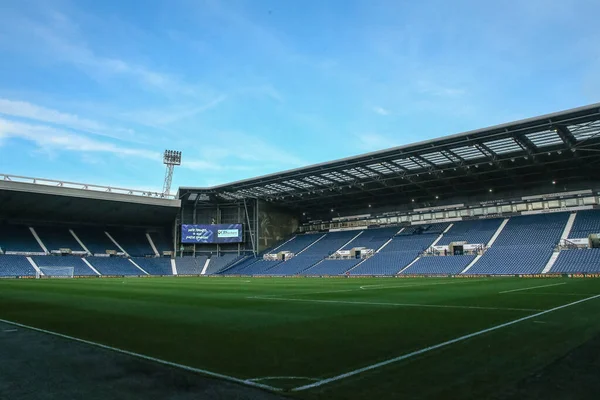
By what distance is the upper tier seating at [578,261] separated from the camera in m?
37.5

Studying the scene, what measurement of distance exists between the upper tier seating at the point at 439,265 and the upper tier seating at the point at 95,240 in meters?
48.4

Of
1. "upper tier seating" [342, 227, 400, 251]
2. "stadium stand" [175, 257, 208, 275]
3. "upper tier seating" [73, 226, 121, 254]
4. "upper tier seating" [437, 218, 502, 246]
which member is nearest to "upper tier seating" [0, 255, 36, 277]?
"upper tier seating" [73, 226, 121, 254]

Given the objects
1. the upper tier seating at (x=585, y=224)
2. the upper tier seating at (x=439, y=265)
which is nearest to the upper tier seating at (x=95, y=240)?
the upper tier seating at (x=439, y=265)

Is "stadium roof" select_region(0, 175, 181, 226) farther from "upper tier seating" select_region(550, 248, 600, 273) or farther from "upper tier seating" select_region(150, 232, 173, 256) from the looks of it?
"upper tier seating" select_region(550, 248, 600, 273)

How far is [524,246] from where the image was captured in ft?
149

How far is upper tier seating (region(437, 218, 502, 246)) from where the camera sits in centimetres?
5066

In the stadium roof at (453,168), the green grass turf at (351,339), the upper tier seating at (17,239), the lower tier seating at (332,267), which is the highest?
the stadium roof at (453,168)

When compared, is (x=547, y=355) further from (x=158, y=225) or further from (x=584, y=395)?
(x=158, y=225)

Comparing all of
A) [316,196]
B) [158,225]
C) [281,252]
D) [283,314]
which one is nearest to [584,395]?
[283,314]

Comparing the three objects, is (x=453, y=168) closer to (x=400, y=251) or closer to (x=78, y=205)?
(x=400, y=251)

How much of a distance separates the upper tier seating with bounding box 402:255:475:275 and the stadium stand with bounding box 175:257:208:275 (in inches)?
1467

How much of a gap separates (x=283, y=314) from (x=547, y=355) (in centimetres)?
801

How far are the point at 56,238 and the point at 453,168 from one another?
193 ft

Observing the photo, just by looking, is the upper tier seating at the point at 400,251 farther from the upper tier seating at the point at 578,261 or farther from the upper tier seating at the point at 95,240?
the upper tier seating at the point at 95,240
